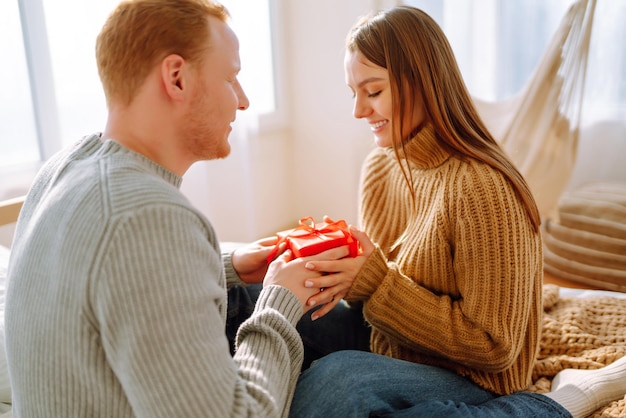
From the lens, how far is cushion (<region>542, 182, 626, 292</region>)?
2.18 metres

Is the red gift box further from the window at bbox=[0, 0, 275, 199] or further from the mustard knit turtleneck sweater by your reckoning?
the window at bbox=[0, 0, 275, 199]

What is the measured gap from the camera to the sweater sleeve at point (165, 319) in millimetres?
710

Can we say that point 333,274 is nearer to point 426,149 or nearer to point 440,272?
point 440,272

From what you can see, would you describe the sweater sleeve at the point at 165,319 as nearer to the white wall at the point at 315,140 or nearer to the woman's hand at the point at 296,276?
the woman's hand at the point at 296,276

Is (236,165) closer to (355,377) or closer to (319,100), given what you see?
(319,100)

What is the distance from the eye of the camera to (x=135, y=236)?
2.38 feet

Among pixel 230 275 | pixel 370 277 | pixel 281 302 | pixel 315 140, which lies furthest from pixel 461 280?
pixel 315 140

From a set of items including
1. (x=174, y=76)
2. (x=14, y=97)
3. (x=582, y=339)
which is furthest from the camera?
(x=14, y=97)

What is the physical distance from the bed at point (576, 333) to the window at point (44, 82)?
1.22ft

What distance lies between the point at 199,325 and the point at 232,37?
1.49 ft

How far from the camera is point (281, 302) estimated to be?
977 mm

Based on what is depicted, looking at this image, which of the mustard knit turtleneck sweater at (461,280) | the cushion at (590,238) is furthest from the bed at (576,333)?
the cushion at (590,238)

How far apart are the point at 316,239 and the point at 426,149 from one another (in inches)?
11.6

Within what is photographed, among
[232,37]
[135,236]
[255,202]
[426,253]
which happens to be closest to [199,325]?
[135,236]
